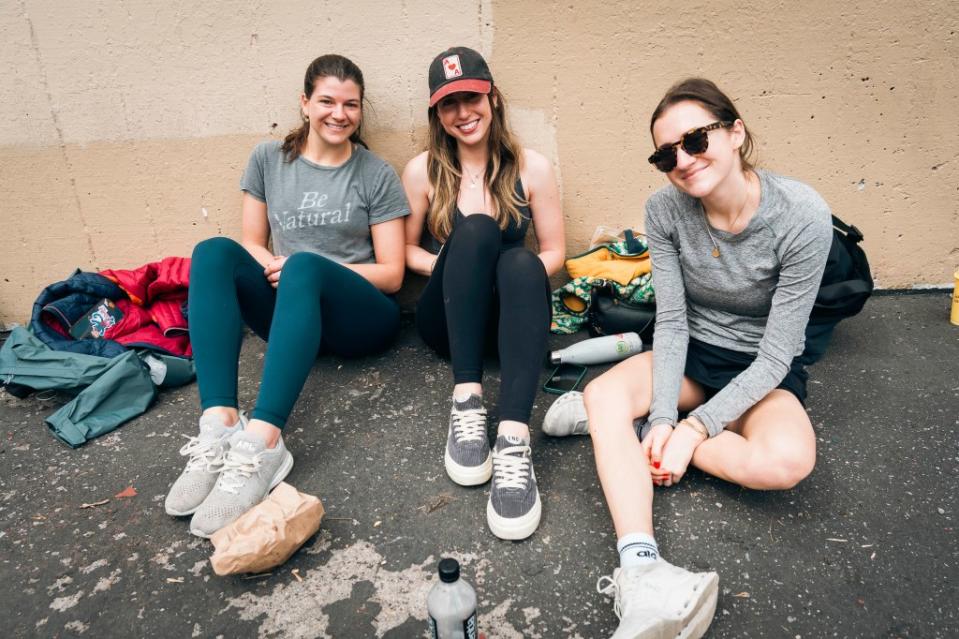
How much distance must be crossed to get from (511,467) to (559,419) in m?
0.42

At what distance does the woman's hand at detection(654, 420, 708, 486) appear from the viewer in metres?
2.04

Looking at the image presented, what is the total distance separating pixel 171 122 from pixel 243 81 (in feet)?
1.54

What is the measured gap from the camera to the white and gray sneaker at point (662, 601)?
154 centimetres

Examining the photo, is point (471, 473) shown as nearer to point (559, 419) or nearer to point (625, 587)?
point (559, 419)

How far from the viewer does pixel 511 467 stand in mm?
2127

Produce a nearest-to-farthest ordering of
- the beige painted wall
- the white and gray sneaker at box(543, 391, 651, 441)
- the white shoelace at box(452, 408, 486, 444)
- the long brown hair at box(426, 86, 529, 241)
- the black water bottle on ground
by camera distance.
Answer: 1. the black water bottle on ground
2. the white shoelace at box(452, 408, 486, 444)
3. the white and gray sneaker at box(543, 391, 651, 441)
4. the long brown hair at box(426, 86, 529, 241)
5. the beige painted wall

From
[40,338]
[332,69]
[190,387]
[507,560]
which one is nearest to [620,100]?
[332,69]

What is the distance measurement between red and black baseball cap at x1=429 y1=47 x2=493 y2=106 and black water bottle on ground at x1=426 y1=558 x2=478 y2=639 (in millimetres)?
1958

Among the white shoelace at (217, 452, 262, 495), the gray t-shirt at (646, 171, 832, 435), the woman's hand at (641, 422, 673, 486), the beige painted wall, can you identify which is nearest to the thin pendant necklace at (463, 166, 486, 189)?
the beige painted wall

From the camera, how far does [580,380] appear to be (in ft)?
9.53

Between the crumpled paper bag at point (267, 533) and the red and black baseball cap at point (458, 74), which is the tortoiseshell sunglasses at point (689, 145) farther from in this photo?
the crumpled paper bag at point (267, 533)

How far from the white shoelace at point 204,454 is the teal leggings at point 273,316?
0.50ft

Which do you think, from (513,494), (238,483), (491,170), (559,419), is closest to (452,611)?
(513,494)

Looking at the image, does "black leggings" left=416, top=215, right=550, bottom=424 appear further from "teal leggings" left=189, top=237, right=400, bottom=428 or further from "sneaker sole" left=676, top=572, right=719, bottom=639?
"sneaker sole" left=676, top=572, right=719, bottom=639
